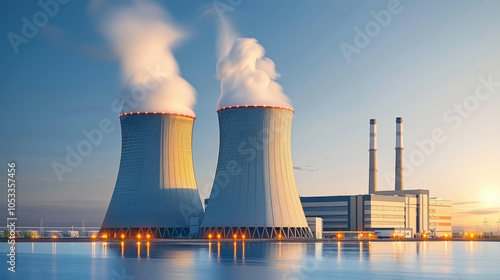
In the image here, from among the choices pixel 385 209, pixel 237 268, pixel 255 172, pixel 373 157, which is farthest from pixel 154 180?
pixel 373 157

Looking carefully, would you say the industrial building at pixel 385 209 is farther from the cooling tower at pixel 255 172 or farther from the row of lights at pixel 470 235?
the cooling tower at pixel 255 172

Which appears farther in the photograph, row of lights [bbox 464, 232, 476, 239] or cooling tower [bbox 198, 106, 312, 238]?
row of lights [bbox 464, 232, 476, 239]

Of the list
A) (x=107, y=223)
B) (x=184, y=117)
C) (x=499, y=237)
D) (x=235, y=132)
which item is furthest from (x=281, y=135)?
(x=499, y=237)

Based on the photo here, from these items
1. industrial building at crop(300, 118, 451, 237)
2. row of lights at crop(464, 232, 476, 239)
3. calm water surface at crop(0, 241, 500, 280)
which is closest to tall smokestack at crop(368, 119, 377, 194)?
industrial building at crop(300, 118, 451, 237)

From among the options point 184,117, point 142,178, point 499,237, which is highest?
point 184,117

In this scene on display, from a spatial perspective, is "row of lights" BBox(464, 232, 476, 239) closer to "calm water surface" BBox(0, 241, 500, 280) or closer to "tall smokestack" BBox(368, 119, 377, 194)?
"tall smokestack" BBox(368, 119, 377, 194)

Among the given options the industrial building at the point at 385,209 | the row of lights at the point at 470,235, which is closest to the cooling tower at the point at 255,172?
the industrial building at the point at 385,209

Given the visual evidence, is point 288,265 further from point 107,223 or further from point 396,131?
point 396,131
